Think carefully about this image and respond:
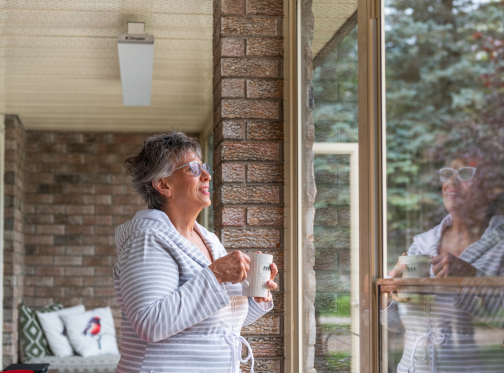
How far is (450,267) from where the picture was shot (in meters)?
0.98

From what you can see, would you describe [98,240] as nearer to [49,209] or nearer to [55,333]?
[49,209]

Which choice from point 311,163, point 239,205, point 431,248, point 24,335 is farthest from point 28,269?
point 431,248

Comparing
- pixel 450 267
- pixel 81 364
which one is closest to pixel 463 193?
pixel 450 267

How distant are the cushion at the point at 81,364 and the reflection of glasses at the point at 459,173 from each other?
5029 millimetres

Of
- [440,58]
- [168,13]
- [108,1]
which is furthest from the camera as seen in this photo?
[168,13]

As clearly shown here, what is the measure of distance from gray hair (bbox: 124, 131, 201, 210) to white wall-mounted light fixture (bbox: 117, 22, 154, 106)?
1.72m

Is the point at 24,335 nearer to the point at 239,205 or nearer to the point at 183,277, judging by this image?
the point at 239,205

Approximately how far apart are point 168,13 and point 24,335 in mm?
3880

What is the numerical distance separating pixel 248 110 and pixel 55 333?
4.35 metres

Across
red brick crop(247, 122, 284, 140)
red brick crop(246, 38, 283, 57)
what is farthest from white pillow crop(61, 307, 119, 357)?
red brick crop(246, 38, 283, 57)

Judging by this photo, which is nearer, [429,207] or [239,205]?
[429,207]

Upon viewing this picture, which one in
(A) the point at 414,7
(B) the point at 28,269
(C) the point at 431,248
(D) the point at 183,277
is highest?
(A) the point at 414,7

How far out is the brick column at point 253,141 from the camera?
2.24 meters

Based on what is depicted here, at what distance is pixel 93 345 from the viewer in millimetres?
5824
